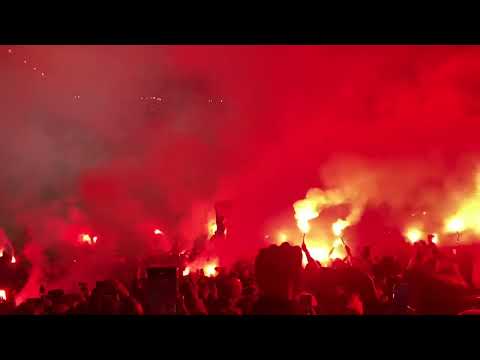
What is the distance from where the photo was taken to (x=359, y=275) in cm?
484

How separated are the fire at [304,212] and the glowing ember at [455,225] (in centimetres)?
222

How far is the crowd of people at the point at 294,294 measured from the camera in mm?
4617

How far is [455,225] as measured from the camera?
8.22 meters

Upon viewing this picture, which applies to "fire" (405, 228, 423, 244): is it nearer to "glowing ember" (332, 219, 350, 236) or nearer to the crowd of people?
"glowing ember" (332, 219, 350, 236)

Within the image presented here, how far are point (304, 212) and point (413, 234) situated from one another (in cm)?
194

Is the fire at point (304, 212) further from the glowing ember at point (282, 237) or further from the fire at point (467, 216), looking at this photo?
the fire at point (467, 216)

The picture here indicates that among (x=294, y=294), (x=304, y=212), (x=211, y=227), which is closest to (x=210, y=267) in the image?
(x=211, y=227)

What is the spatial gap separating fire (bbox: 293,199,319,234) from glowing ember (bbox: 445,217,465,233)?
7.29ft

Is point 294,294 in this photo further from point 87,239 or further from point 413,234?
point 87,239

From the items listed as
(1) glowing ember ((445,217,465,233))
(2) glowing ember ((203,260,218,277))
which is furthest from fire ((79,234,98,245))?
(1) glowing ember ((445,217,465,233))

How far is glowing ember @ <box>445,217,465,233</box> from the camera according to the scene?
8164mm

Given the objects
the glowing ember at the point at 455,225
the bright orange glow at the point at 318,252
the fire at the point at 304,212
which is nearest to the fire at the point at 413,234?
the glowing ember at the point at 455,225
